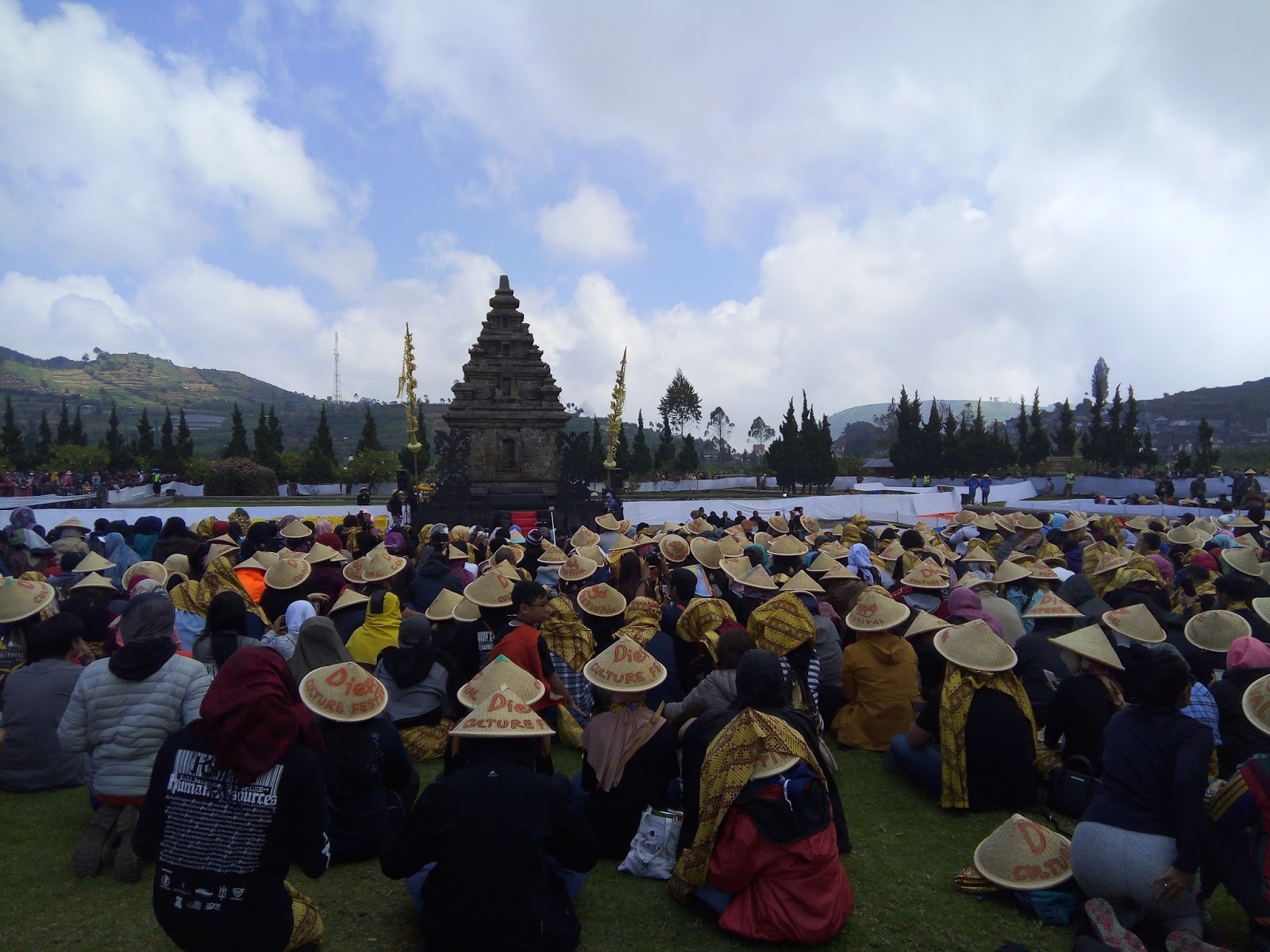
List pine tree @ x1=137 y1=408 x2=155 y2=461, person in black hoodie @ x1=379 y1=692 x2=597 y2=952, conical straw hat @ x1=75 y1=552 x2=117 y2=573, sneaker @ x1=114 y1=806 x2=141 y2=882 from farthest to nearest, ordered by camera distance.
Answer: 1. pine tree @ x1=137 y1=408 x2=155 y2=461
2. conical straw hat @ x1=75 y1=552 x2=117 y2=573
3. sneaker @ x1=114 y1=806 x2=141 y2=882
4. person in black hoodie @ x1=379 y1=692 x2=597 y2=952

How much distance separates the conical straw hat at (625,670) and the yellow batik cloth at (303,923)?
1787 mm

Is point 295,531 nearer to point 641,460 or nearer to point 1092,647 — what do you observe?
point 1092,647

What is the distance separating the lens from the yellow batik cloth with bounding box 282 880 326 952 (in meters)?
3.88

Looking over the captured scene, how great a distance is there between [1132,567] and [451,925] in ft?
29.1

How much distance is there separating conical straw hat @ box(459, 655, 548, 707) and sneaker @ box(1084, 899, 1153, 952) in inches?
114

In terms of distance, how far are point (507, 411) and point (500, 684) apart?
3526cm

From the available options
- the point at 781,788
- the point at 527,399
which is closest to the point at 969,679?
the point at 781,788

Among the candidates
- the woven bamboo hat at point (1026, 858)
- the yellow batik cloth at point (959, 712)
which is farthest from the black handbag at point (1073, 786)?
the woven bamboo hat at point (1026, 858)

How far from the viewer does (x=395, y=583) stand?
419 inches

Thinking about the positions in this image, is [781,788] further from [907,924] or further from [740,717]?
[907,924]

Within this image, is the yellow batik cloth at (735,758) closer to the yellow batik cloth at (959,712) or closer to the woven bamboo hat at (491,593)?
the yellow batik cloth at (959,712)

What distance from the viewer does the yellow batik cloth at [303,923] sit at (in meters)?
3.88

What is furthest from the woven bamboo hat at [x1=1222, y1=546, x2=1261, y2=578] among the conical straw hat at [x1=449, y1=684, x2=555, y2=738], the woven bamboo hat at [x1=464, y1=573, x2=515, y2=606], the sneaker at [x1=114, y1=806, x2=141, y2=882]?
the sneaker at [x1=114, y1=806, x2=141, y2=882]

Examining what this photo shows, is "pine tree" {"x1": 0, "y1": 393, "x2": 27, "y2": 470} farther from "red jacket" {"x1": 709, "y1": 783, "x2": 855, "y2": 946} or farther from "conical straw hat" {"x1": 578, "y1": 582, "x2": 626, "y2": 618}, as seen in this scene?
"red jacket" {"x1": 709, "y1": 783, "x2": 855, "y2": 946}
